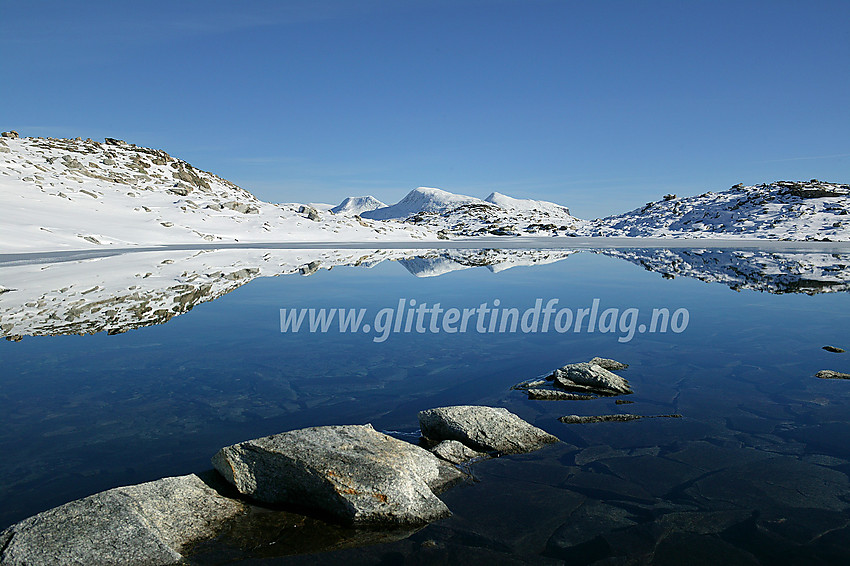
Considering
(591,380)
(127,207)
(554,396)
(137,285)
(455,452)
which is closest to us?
(455,452)

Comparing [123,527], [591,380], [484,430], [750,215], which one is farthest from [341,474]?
[750,215]

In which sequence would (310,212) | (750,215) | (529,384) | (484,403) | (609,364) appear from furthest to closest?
(750,215), (310,212), (609,364), (529,384), (484,403)

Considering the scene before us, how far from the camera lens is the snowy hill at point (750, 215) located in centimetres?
9744

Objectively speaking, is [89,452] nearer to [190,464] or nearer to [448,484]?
[190,464]

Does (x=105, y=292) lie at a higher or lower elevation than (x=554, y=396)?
higher

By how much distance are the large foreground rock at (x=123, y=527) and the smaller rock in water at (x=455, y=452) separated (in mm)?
2358

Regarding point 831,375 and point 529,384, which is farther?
point 831,375

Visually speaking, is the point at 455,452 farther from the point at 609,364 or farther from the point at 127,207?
the point at 127,207

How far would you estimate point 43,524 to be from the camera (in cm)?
503

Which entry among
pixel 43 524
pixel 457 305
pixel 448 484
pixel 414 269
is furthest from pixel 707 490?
pixel 414 269

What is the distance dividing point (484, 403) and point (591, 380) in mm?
1917

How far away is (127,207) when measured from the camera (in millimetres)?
69375

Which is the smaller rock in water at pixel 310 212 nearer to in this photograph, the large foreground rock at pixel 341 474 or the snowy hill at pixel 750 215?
the snowy hill at pixel 750 215

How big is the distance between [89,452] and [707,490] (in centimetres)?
733
